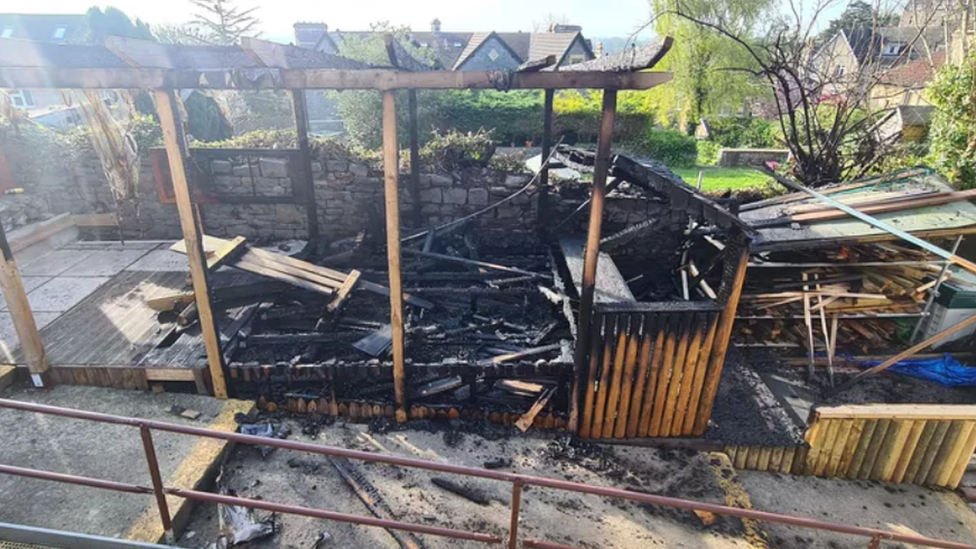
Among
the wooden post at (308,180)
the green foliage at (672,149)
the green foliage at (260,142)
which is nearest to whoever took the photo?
the wooden post at (308,180)

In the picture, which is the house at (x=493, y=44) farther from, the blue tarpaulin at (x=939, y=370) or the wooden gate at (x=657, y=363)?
the wooden gate at (x=657, y=363)

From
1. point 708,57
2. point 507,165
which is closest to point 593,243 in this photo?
point 507,165

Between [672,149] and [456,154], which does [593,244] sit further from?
[672,149]

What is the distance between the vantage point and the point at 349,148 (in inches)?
349

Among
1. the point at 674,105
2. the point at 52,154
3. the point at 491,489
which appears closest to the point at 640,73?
the point at 491,489

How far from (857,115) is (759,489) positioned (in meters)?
12.4

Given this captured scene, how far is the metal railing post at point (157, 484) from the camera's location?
336 centimetres

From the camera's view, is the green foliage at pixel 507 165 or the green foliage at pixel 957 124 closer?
the green foliage at pixel 507 165

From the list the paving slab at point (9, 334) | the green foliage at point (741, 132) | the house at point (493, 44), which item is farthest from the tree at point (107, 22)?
the green foliage at point (741, 132)

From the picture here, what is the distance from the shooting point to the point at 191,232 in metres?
4.79

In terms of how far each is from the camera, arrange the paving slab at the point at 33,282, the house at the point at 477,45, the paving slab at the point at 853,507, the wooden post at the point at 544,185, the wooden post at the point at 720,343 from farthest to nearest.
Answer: the house at the point at 477,45 < the wooden post at the point at 544,185 < the paving slab at the point at 33,282 < the paving slab at the point at 853,507 < the wooden post at the point at 720,343

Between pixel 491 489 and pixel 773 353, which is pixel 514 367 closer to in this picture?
pixel 491 489

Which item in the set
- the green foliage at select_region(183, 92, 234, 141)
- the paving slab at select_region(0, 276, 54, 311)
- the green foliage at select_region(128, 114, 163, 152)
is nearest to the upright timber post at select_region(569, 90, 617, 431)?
the paving slab at select_region(0, 276, 54, 311)

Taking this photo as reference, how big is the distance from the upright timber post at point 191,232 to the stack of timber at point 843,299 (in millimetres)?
6921
